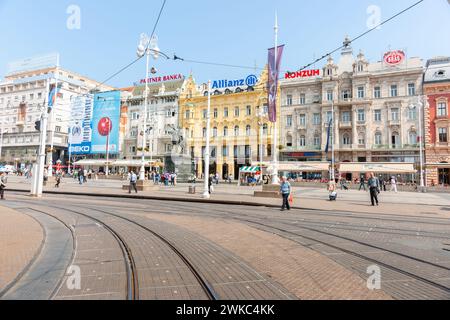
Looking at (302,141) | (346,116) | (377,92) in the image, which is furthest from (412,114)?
(302,141)

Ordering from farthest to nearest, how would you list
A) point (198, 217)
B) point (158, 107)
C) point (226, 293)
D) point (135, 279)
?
point (158, 107) < point (198, 217) < point (135, 279) < point (226, 293)

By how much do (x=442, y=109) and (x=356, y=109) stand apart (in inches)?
412

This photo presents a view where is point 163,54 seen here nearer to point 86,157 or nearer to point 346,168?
point 346,168

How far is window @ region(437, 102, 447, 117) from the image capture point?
39.5 metres

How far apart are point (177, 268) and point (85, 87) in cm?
7661

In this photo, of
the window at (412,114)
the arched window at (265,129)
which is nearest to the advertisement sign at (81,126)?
the arched window at (265,129)

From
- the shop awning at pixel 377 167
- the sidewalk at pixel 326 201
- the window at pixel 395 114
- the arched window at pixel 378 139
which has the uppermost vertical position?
the window at pixel 395 114

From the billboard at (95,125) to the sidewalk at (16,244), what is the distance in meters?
52.5

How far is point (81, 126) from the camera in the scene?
206ft

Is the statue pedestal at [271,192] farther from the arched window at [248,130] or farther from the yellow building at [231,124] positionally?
the arched window at [248,130]

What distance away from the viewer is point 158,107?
2323 inches

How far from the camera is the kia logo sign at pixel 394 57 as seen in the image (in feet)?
138

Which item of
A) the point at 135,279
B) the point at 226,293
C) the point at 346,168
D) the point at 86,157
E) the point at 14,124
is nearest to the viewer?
the point at 226,293
